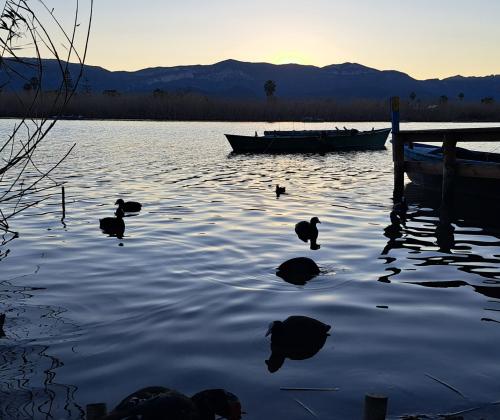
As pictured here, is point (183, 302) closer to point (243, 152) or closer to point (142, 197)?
point (142, 197)

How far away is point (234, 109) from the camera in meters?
62.2

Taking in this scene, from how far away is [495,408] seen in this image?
441 cm

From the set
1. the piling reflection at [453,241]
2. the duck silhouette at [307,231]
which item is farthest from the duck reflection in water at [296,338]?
the duck silhouette at [307,231]

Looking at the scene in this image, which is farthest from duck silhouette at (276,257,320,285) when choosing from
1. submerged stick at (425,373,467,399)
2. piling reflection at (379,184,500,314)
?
submerged stick at (425,373,467,399)

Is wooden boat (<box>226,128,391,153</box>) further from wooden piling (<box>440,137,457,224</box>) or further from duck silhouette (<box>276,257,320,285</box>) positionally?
duck silhouette (<box>276,257,320,285</box>)

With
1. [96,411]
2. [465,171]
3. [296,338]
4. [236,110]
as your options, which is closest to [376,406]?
[96,411]

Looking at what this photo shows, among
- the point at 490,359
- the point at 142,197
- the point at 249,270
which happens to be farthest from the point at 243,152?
the point at 490,359

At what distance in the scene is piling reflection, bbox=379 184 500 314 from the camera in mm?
8391

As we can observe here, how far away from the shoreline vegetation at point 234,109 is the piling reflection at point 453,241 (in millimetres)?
41536

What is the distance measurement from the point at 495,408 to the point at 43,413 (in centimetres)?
336

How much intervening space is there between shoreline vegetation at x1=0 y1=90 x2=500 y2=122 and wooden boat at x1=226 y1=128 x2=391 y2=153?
16.3 meters

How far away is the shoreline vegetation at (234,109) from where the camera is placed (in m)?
61.0

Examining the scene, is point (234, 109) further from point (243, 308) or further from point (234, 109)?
point (243, 308)

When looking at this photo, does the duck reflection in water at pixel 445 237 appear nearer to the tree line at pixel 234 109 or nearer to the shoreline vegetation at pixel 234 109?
the shoreline vegetation at pixel 234 109
